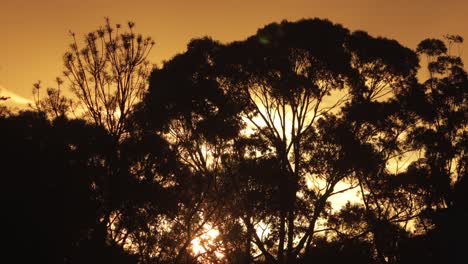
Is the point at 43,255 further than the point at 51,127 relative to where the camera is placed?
No

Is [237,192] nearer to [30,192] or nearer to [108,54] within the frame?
[108,54]

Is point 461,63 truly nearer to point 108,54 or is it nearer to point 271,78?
point 271,78

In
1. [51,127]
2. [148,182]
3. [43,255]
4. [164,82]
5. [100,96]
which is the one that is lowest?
[43,255]

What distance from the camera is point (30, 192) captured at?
13336 millimetres

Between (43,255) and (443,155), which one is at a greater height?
(443,155)

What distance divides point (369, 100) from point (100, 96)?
14.5 m

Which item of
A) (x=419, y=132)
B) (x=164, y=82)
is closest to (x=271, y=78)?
(x=164, y=82)

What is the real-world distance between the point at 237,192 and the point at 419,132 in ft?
43.2

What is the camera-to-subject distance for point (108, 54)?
19.0 meters

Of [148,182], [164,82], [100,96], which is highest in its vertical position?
[164,82]

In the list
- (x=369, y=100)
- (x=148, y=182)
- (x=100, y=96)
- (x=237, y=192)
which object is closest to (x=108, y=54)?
(x=100, y=96)

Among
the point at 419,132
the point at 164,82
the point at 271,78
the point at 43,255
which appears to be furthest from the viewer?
the point at 419,132

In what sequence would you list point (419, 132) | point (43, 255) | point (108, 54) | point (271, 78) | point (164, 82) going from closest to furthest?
point (43, 255)
point (108, 54)
point (164, 82)
point (271, 78)
point (419, 132)

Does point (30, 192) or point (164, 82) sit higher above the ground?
point (164, 82)
